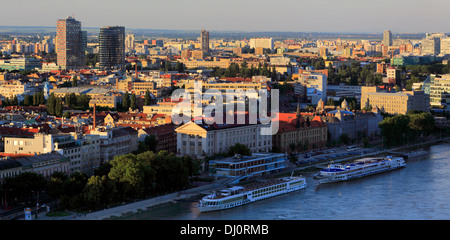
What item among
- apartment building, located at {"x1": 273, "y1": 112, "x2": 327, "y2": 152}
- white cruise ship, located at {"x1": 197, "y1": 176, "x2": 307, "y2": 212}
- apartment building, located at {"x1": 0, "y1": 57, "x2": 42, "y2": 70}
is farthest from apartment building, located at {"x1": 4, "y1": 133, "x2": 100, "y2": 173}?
apartment building, located at {"x1": 0, "y1": 57, "x2": 42, "y2": 70}

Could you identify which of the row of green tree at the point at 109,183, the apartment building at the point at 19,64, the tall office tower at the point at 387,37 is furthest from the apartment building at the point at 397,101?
the tall office tower at the point at 387,37

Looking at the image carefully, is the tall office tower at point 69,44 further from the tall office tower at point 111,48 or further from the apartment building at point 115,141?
the apartment building at point 115,141

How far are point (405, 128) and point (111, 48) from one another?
31.0 meters

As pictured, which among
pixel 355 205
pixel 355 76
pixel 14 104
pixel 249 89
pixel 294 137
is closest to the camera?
pixel 355 205

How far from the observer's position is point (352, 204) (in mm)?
12508

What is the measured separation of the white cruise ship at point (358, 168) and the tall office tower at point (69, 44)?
3429cm

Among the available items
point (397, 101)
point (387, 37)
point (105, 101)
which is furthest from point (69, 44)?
point (387, 37)

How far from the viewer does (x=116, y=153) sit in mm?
15227

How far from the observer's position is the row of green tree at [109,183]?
1142 cm

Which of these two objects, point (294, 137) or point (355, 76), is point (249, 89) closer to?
point (294, 137)

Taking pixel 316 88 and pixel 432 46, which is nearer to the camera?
pixel 316 88

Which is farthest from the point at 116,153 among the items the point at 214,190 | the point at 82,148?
the point at 214,190
